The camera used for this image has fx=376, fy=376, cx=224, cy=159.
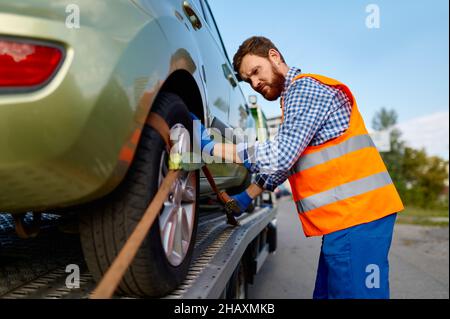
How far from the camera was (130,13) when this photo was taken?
1.21 m

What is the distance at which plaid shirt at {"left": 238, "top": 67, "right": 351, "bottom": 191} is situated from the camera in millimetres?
1646

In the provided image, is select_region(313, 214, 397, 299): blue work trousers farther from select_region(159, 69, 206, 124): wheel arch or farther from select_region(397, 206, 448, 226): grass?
select_region(397, 206, 448, 226): grass

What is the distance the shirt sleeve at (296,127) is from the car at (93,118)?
434mm

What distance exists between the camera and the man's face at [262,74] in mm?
1889

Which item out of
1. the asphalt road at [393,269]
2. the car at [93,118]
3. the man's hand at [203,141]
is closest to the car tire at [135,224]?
the car at [93,118]

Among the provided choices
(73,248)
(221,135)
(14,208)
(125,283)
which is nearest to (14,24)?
(14,208)

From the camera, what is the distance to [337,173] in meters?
1.74

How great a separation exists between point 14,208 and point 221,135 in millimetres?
1493

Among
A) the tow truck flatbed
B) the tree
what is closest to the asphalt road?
the tow truck flatbed

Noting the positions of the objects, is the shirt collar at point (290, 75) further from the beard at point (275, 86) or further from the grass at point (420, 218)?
the grass at point (420, 218)

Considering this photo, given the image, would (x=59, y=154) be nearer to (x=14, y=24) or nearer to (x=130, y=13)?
(x=14, y=24)

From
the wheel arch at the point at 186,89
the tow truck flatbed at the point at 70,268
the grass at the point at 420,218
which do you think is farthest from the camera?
the grass at the point at 420,218
